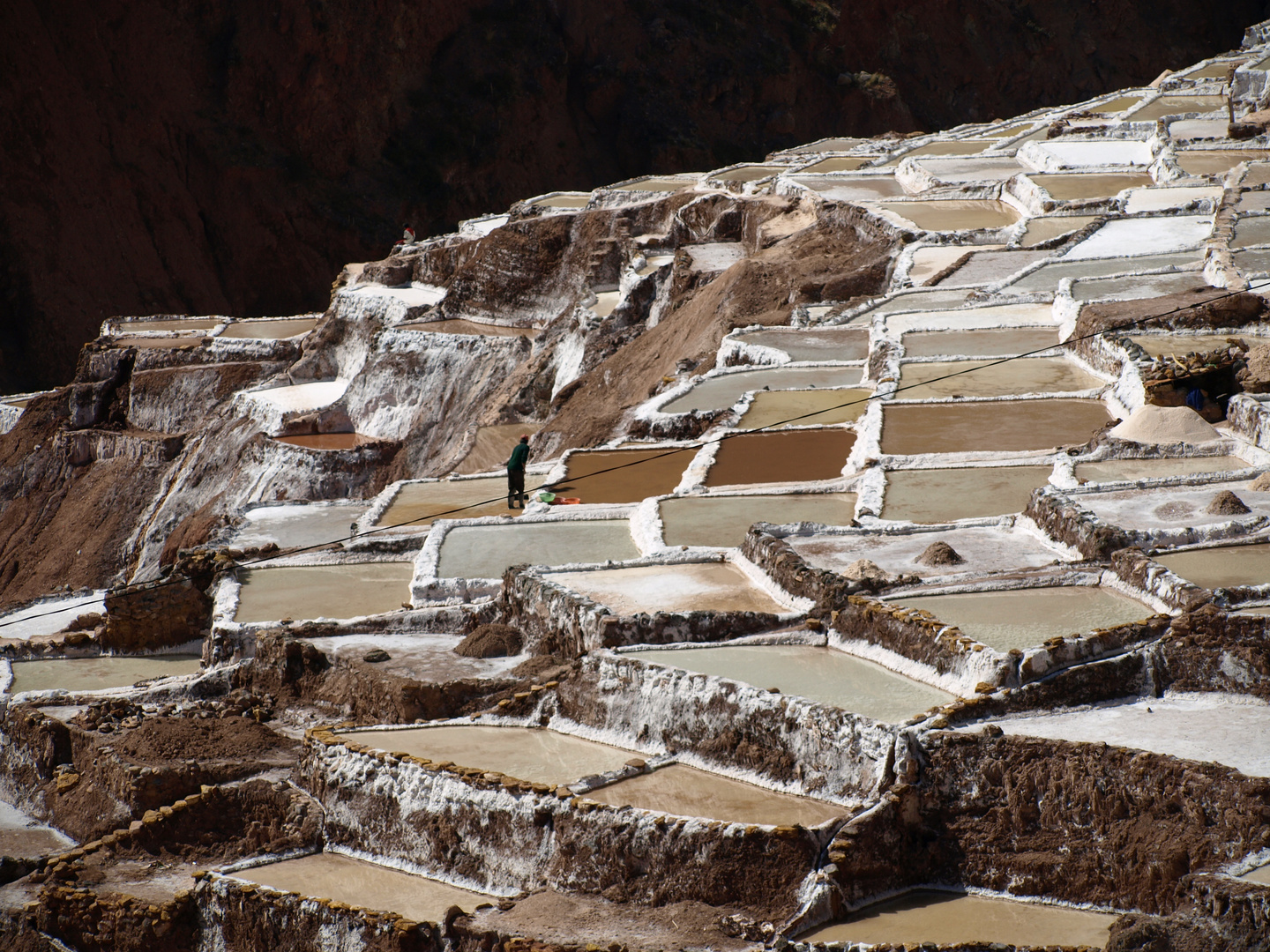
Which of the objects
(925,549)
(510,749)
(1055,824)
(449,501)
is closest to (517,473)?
(449,501)

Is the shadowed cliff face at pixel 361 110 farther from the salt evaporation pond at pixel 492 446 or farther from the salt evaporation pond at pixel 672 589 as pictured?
the salt evaporation pond at pixel 672 589

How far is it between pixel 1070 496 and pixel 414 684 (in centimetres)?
470

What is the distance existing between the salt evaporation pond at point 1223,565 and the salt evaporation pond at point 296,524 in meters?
9.01

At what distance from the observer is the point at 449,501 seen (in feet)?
49.9

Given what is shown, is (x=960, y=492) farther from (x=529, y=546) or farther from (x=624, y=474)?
(x=624, y=474)

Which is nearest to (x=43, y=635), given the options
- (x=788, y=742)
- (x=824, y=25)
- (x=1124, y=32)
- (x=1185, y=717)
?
(x=788, y=742)

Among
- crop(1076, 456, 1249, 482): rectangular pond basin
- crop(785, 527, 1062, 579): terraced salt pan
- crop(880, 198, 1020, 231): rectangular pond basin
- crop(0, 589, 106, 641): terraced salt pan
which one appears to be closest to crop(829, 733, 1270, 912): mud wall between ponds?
crop(785, 527, 1062, 579): terraced salt pan

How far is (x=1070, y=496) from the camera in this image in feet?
32.8

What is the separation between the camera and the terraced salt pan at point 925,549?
918 cm

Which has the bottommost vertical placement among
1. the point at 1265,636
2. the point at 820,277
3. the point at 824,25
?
the point at 1265,636

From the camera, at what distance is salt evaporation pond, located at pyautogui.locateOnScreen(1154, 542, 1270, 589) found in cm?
795

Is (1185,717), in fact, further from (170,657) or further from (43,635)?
(43,635)

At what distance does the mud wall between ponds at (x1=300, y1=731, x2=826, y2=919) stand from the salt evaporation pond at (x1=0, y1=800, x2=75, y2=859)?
226cm

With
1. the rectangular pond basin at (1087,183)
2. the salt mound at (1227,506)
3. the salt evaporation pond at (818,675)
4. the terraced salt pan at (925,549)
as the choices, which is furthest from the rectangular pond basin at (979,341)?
the salt evaporation pond at (818,675)
